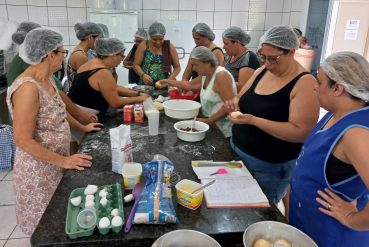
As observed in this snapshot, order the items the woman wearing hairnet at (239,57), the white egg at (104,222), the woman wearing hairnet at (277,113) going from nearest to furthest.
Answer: the white egg at (104,222), the woman wearing hairnet at (277,113), the woman wearing hairnet at (239,57)

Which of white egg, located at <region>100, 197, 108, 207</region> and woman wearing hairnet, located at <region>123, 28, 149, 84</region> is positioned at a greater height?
woman wearing hairnet, located at <region>123, 28, 149, 84</region>

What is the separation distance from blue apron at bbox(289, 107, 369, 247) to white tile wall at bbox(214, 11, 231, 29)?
175 inches

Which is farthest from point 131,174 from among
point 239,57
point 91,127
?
point 239,57

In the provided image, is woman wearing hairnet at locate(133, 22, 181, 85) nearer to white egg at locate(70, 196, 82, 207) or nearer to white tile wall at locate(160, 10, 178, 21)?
white tile wall at locate(160, 10, 178, 21)

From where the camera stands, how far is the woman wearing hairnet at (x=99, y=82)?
2152mm

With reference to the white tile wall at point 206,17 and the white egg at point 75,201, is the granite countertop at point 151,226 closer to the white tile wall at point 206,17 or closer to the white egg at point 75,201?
the white egg at point 75,201

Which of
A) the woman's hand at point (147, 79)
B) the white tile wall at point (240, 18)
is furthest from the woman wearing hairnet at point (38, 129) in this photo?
the white tile wall at point (240, 18)

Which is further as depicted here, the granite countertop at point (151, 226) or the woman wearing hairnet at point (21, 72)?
the woman wearing hairnet at point (21, 72)

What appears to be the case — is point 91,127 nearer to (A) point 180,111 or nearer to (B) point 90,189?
(A) point 180,111

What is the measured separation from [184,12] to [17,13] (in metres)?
3.14

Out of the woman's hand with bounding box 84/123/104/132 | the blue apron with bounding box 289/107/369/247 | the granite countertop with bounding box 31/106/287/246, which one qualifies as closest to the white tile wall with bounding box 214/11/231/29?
the granite countertop with bounding box 31/106/287/246

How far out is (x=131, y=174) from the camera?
124 centimetres

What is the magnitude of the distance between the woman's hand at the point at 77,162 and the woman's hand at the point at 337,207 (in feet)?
3.90

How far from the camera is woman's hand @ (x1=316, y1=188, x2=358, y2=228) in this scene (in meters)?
1.00
